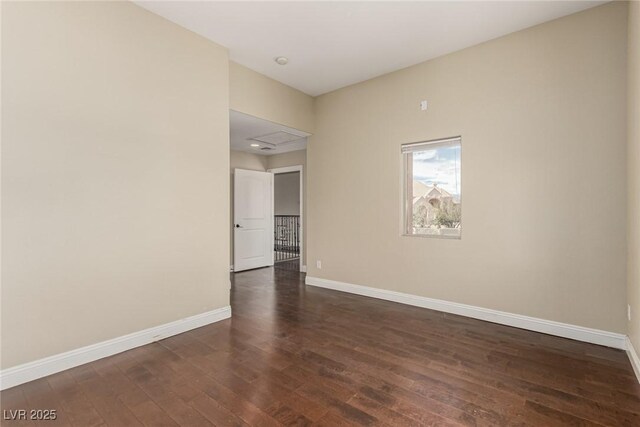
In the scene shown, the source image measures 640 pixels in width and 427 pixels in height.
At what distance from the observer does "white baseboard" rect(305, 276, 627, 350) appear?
2.72 metres

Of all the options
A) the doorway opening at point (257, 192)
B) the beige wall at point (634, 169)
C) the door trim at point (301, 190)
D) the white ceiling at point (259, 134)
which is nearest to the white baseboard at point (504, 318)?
the beige wall at point (634, 169)

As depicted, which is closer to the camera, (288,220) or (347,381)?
(347,381)

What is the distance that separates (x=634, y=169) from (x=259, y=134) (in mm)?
4610

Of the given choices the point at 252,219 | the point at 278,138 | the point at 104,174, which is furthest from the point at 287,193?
the point at 104,174

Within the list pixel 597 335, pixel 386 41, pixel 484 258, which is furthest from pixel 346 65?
pixel 597 335

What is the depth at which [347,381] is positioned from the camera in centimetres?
215

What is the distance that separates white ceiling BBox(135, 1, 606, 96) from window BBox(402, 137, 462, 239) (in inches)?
44.8

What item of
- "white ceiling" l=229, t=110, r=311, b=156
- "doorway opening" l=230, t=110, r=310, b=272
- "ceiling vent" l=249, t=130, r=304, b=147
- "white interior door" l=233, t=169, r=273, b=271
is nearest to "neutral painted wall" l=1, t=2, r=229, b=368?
A: "white ceiling" l=229, t=110, r=311, b=156

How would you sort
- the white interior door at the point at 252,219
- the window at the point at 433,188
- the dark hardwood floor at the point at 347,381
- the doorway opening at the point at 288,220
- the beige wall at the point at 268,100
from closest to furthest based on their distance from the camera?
the dark hardwood floor at the point at 347,381 < the window at the point at 433,188 < the beige wall at the point at 268,100 < the white interior door at the point at 252,219 < the doorway opening at the point at 288,220

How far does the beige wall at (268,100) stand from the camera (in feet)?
12.5

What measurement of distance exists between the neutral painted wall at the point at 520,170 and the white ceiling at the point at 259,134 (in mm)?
1297

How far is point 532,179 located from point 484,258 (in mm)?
976

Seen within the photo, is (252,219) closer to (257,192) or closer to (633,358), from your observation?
(257,192)

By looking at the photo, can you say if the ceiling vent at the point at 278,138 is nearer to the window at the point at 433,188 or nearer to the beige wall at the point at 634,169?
the window at the point at 433,188
